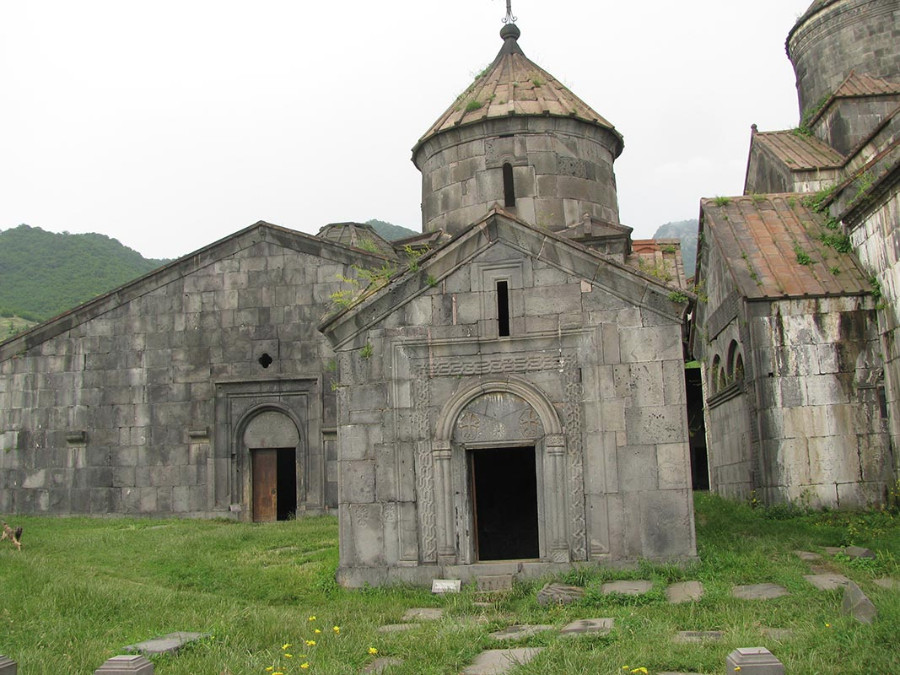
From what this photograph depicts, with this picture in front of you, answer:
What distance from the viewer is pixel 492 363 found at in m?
7.86

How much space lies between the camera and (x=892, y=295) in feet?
32.3

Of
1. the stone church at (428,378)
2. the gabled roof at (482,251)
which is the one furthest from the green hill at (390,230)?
the gabled roof at (482,251)

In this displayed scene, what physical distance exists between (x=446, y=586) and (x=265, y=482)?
271 inches

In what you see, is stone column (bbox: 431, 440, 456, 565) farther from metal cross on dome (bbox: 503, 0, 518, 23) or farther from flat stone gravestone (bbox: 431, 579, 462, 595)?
metal cross on dome (bbox: 503, 0, 518, 23)

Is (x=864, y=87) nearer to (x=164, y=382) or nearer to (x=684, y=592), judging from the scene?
(x=684, y=592)

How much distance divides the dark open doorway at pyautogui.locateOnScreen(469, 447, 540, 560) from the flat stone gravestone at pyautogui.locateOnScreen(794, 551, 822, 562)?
338 cm

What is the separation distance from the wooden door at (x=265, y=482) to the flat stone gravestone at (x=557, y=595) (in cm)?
760

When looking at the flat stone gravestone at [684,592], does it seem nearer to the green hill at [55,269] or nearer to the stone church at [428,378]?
the stone church at [428,378]

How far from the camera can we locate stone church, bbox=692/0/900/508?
32.5 feet

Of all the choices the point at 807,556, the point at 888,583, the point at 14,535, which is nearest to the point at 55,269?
the point at 14,535

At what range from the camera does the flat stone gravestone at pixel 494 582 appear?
7383 mm

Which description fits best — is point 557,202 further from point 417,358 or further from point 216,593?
point 216,593

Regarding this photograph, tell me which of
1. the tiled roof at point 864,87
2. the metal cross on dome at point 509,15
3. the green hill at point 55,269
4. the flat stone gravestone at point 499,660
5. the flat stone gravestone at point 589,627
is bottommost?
the flat stone gravestone at point 499,660

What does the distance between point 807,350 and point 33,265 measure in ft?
122
